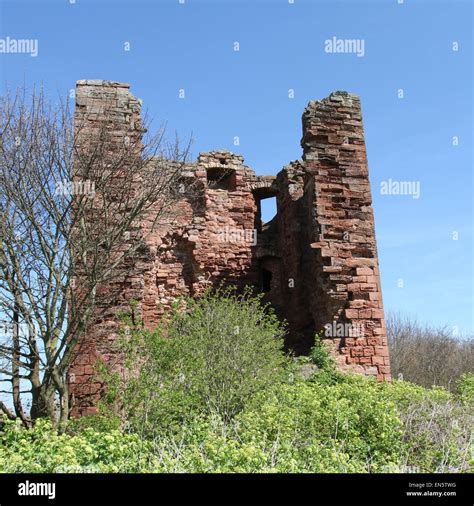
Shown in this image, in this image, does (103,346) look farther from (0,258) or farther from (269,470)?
(269,470)

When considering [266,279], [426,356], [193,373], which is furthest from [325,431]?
[426,356]

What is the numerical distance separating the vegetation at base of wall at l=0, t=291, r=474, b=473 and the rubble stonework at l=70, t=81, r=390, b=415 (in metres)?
0.79

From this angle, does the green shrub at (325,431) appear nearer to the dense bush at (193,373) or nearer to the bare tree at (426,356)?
the dense bush at (193,373)

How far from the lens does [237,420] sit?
8422 millimetres

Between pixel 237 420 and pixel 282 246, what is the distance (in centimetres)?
855

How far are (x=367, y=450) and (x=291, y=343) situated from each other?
8.03m

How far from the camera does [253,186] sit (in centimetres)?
1697

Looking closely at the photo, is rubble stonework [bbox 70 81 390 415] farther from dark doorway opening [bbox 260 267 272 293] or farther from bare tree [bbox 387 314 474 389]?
bare tree [bbox 387 314 474 389]

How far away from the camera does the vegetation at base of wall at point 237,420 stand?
6146 millimetres

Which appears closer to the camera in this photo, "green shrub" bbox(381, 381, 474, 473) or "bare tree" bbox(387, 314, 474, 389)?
"green shrub" bbox(381, 381, 474, 473)

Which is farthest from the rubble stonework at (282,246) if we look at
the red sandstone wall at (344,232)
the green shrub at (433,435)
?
the green shrub at (433,435)

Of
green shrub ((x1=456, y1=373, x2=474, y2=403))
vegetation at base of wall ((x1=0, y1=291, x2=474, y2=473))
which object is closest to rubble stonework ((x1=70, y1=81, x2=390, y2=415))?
vegetation at base of wall ((x1=0, y1=291, x2=474, y2=473))

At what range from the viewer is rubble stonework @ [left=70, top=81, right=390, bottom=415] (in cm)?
1152

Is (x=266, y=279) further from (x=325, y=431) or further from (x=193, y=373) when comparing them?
(x=325, y=431)
